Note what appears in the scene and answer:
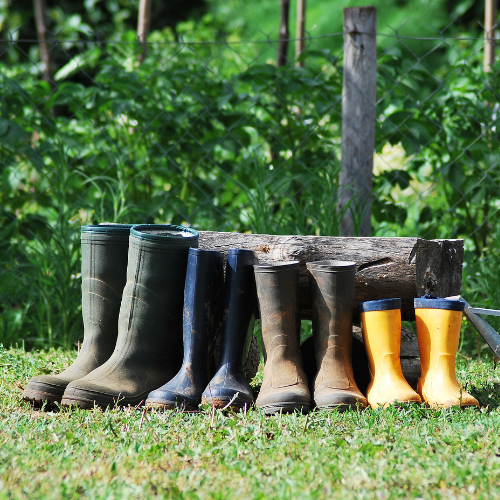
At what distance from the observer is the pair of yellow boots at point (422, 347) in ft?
5.62

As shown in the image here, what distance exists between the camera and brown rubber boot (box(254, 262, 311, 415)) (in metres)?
1.75

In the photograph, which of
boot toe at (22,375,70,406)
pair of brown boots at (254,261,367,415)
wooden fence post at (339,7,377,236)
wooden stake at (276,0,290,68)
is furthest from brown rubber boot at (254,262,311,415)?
wooden stake at (276,0,290,68)

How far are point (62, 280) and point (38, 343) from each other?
34cm

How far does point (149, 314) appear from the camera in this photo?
1830 mm

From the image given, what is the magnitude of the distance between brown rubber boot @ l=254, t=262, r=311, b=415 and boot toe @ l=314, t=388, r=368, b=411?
7 cm

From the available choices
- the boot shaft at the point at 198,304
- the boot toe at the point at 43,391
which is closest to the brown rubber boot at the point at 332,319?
the boot shaft at the point at 198,304

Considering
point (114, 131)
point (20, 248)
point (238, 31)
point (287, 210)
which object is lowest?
point (20, 248)

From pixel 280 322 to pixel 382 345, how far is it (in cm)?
33

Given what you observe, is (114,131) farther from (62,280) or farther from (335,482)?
(335,482)

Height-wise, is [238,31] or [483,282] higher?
[238,31]

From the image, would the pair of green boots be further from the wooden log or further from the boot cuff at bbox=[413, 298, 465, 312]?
the boot cuff at bbox=[413, 298, 465, 312]

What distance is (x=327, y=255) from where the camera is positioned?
6.62 feet

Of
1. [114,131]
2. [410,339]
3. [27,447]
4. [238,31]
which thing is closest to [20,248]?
[114,131]

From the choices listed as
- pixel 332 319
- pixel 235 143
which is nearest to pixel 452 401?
pixel 332 319
